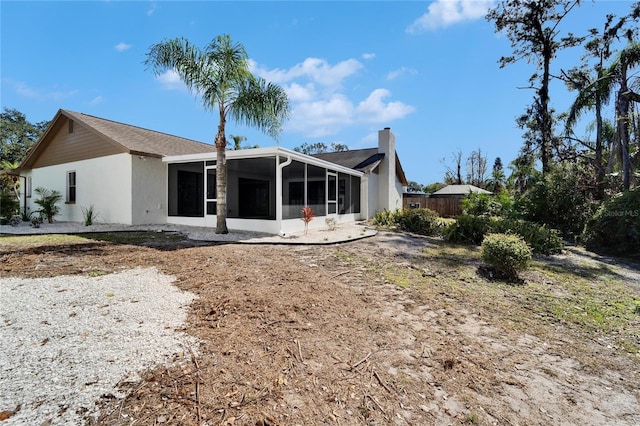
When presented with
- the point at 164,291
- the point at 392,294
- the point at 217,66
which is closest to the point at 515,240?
the point at 392,294

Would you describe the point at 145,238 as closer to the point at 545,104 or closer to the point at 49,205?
the point at 49,205

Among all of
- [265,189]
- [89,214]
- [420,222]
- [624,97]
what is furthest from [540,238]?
[89,214]

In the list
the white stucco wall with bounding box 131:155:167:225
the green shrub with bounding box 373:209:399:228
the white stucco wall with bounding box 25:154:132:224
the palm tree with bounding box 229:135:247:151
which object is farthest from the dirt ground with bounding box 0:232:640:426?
the palm tree with bounding box 229:135:247:151

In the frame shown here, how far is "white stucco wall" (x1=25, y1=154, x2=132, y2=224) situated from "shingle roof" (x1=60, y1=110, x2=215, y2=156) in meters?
0.69

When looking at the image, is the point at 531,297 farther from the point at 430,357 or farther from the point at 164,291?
the point at 164,291

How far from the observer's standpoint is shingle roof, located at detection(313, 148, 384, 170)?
17.7 metres

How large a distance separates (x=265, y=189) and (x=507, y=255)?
11.2 meters

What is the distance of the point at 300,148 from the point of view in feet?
175

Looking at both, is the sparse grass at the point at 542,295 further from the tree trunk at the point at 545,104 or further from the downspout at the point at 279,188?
the tree trunk at the point at 545,104

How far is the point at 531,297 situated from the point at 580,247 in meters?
7.52

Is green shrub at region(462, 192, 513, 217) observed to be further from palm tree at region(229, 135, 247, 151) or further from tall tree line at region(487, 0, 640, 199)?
palm tree at region(229, 135, 247, 151)

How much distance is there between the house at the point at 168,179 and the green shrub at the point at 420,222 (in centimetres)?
329

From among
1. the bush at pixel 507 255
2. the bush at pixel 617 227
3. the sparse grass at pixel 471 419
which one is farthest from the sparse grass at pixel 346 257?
the bush at pixel 617 227

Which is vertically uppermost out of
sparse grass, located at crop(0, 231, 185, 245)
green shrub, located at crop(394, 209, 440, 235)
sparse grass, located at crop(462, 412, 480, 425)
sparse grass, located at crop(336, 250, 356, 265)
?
green shrub, located at crop(394, 209, 440, 235)
